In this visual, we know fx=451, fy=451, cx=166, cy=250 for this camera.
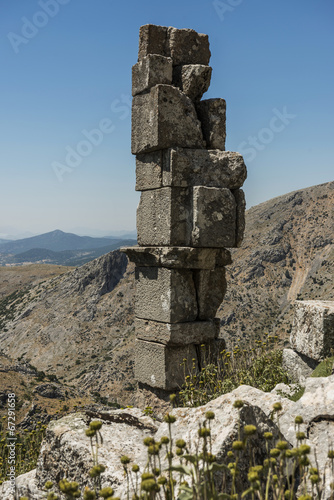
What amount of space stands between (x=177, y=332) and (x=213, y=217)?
1.62 m

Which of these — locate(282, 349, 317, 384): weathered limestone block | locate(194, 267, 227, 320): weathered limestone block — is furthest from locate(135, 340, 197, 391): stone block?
locate(282, 349, 317, 384): weathered limestone block

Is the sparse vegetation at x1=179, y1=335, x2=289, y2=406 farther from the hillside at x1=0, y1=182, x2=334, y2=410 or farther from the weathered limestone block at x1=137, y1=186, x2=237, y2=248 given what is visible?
the hillside at x1=0, y1=182, x2=334, y2=410

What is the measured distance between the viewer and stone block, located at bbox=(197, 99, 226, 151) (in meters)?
6.49

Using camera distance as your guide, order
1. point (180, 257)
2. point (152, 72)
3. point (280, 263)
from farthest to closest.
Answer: point (280, 263), point (152, 72), point (180, 257)

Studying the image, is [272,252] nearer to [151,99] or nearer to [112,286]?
[112,286]

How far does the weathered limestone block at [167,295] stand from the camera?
5996 mm

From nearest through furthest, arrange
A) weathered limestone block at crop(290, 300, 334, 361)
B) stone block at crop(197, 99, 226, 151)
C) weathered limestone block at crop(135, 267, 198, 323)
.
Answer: weathered limestone block at crop(290, 300, 334, 361) → weathered limestone block at crop(135, 267, 198, 323) → stone block at crop(197, 99, 226, 151)

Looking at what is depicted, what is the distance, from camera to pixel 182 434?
276 cm

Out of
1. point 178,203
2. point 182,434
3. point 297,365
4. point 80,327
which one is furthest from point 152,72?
point 80,327

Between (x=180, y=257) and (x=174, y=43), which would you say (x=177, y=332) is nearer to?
(x=180, y=257)

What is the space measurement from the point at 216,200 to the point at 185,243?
2.37 feet

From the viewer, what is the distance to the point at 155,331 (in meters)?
6.19

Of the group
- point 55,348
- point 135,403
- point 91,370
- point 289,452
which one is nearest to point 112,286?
point 55,348

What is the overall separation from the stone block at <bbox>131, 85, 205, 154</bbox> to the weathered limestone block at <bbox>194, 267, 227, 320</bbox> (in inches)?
71.6
